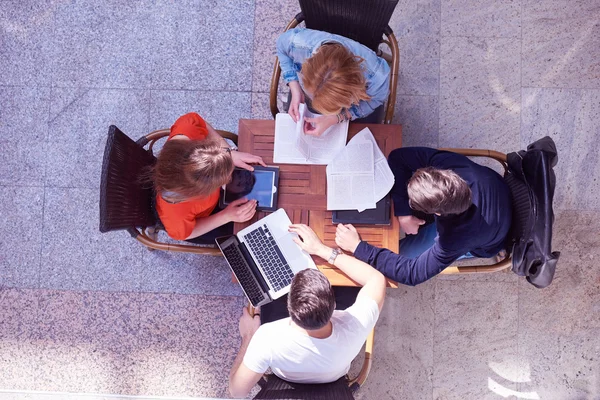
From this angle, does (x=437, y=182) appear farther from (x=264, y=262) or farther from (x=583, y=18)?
(x=583, y=18)

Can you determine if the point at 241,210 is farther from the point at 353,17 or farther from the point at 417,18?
the point at 417,18

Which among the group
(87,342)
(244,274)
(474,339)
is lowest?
(87,342)

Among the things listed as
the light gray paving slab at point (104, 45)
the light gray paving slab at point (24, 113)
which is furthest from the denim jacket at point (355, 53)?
the light gray paving slab at point (24, 113)

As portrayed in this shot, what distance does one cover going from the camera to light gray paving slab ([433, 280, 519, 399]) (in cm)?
249

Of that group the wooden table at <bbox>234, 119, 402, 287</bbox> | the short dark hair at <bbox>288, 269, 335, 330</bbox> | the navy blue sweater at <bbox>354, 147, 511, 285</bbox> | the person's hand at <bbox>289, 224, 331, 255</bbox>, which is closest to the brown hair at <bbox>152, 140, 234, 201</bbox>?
the wooden table at <bbox>234, 119, 402, 287</bbox>

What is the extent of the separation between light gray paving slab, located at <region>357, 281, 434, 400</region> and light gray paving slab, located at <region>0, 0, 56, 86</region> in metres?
2.28

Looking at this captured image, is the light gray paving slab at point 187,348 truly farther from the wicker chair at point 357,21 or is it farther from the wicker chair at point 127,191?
the wicker chair at point 357,21

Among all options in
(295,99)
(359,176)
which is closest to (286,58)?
(295,99)

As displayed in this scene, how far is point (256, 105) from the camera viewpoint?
2.62 metres

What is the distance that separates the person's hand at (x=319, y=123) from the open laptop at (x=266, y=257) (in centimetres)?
34

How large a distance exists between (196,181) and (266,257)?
16.8 inches

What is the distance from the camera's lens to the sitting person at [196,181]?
1.65 meters

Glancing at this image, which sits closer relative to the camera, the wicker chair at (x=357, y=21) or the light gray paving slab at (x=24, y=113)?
the wicker chair at (x=357, y=21)

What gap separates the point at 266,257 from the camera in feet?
6.10
